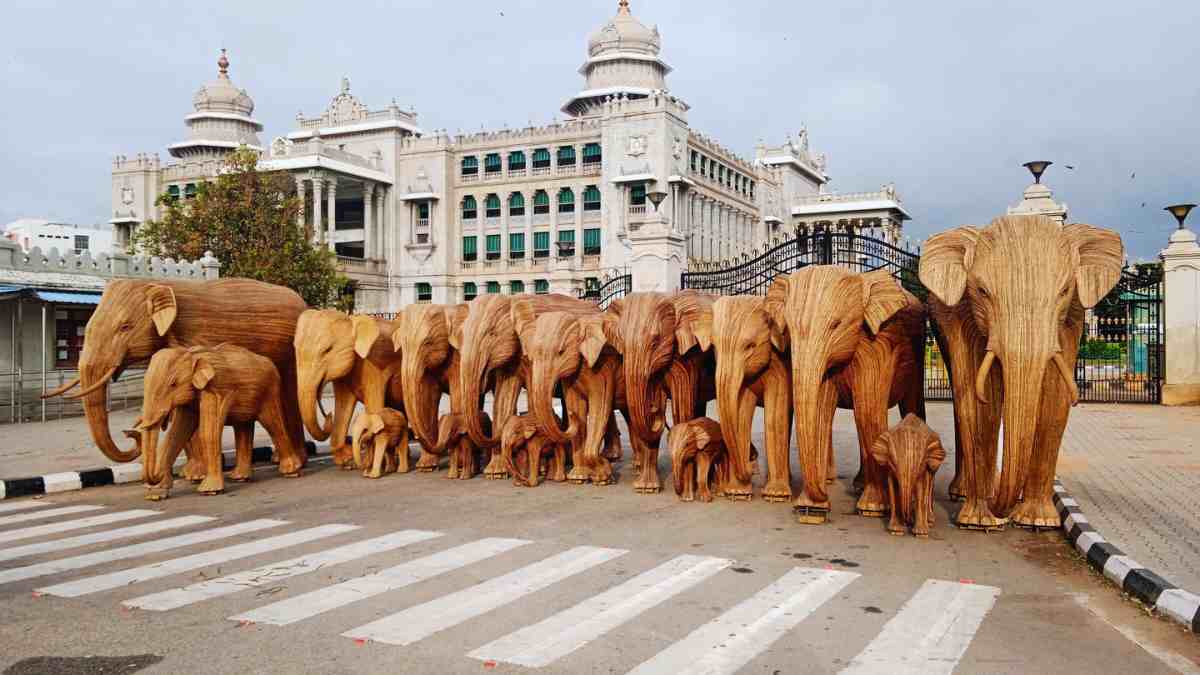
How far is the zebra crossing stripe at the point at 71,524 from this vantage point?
763 centimetres

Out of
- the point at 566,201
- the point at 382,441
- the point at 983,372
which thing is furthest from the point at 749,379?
the point at 566,201

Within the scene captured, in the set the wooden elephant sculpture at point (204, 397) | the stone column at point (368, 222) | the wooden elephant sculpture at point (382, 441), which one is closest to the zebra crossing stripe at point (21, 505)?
the wooden elephant sculpture at point (204, 397)

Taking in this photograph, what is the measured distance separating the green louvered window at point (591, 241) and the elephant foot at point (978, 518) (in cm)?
4274

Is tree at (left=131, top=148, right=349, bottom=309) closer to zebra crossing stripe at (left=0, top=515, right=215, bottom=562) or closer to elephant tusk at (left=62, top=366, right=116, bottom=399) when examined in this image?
elephant tusk at (left=62, top=366, right=116, bottom=399)

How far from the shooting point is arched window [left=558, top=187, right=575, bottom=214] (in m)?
50.9

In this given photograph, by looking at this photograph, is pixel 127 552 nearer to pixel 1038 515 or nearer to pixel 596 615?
pixel 596 615

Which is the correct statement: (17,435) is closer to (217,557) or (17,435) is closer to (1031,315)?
(217,557)

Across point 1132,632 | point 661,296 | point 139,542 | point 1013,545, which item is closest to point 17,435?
point 139,542

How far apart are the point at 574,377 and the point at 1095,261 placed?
200 inches

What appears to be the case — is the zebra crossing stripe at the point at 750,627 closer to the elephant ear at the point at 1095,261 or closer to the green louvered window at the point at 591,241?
the elephant ear at the point at 1095,261

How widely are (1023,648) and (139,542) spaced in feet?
21.0

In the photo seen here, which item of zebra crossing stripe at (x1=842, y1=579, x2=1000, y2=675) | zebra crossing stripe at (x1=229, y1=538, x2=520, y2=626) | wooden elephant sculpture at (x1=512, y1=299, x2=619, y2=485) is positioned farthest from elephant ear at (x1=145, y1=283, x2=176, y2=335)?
zebra crossing stripe at (x1=842, y1=579, x2=1000, y2=675)

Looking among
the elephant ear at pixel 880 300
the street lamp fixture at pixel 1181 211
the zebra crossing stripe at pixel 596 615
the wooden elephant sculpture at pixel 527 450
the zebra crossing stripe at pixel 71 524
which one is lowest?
the zebra crossing stripe at pixel 71 524

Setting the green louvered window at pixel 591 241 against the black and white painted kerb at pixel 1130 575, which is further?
the green louvered window at pixel 591 241
